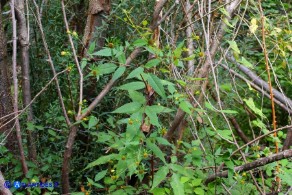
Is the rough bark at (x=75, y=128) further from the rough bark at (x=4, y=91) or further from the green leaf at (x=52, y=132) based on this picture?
the rough bark at (x=4, y=91)

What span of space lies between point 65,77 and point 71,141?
16.1 inches

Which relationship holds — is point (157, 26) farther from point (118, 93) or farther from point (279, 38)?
point (279, 38)

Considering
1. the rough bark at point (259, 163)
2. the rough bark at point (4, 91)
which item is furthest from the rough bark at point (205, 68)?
the rough bark at point (4, 91)

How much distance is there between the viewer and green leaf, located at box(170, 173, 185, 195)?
68.3 inches

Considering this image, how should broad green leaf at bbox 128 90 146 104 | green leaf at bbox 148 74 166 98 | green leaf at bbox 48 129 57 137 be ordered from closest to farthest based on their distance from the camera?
green leaf at bbox 148 74 166 98 < broad green leaf at bbox 128 90 146 104 < green leaf at bbox 48 129 57 137

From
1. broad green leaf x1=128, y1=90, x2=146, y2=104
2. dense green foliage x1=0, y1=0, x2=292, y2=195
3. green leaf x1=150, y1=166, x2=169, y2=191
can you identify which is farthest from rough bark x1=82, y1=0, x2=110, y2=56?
green leaf x1=150, y1=166, x2=169, y2=191

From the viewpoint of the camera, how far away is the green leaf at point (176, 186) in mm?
1735

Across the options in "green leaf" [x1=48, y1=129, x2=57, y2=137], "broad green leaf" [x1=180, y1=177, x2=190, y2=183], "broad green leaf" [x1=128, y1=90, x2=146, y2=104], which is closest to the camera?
"broad green leaf" [x1=128, y1=90, x2=146, y2=104]

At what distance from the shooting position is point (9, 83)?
2.35 metres

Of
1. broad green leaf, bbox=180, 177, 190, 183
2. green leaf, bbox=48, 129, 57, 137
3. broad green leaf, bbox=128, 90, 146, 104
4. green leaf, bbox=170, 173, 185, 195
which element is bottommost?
broad green leaf, bbox=180, 177, 190, 183

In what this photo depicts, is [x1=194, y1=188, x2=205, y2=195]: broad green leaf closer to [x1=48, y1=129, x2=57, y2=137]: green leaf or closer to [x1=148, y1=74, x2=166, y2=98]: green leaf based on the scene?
[x1=148, y1=74, x2=166, y2=98]: green leaf

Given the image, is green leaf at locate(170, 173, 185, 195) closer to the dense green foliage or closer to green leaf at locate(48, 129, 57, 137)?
the dense green foliage

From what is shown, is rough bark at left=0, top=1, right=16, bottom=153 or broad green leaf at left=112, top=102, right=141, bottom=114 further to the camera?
rough bark at left=0, top=1, right=16, bottom=153

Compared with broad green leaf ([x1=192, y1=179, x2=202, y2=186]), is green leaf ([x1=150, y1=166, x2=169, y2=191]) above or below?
above
